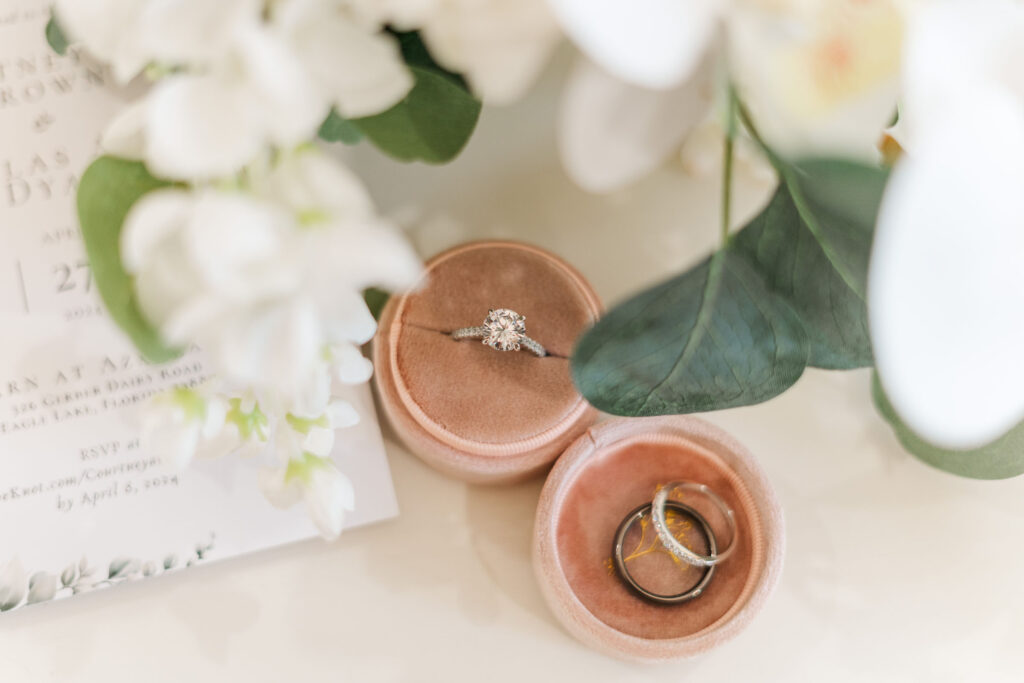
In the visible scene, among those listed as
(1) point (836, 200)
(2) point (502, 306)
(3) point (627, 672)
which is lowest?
(3) point (627, 672)

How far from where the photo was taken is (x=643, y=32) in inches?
5.9

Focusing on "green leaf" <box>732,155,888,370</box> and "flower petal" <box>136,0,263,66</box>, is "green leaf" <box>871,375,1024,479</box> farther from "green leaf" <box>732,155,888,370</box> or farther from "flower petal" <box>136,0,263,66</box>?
"flower petal" <box>136,0,263,66</box>

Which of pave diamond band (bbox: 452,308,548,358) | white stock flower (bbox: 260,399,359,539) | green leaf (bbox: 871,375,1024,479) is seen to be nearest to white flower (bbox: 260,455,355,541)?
white stock flower (bbox: 260,399,359,539)

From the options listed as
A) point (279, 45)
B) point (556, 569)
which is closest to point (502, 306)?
point (556, 569)

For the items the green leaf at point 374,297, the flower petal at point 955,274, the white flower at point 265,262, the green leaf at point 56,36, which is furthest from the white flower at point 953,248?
the green leaf at point 56,36

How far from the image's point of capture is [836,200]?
22cm

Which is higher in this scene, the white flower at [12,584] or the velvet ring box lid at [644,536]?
the velvet ring box lid at [644,536]

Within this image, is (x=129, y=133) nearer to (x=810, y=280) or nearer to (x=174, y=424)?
(x=174, y=424)

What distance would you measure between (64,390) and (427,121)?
0.83 ft

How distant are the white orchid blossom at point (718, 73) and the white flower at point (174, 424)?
15 centimetres

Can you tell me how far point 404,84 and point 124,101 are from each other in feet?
0.87

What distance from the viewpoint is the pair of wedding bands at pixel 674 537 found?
0.39 meters

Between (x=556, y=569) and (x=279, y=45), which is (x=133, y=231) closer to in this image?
(x=279, y=45)

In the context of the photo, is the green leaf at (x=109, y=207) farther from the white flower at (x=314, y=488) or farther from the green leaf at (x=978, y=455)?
the green leaf at (x=978, y=455)
